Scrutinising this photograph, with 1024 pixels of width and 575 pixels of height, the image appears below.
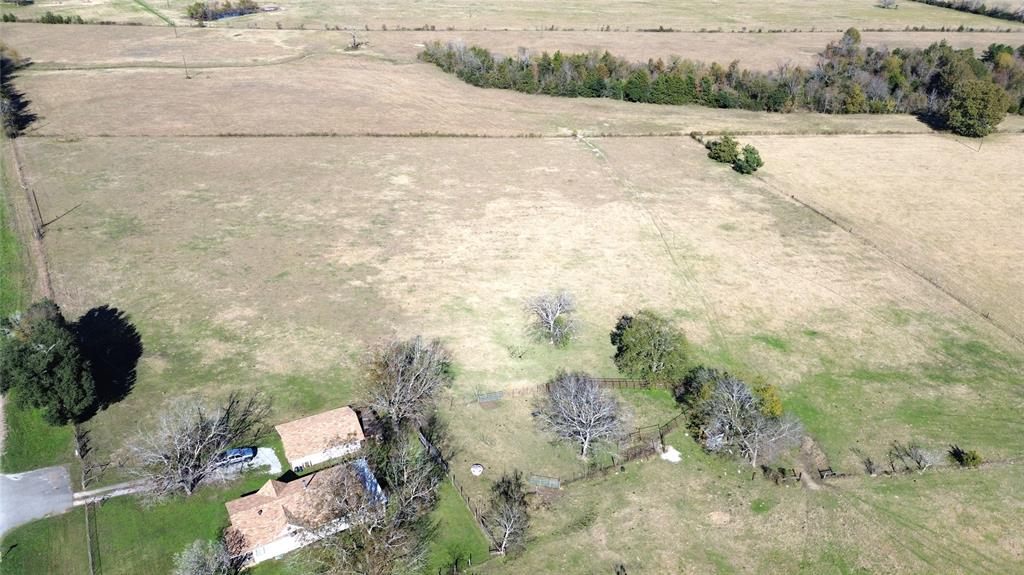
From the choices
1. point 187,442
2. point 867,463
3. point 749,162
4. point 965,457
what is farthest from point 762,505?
point 749,162

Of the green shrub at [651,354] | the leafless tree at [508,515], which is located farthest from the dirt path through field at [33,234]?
the green shrub at [651,354]

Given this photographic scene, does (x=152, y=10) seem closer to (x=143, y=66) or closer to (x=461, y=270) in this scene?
(x=143, y=66)

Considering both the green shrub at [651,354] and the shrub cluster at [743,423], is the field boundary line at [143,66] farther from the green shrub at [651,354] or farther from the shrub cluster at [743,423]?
the shrub cluster at [743,423]

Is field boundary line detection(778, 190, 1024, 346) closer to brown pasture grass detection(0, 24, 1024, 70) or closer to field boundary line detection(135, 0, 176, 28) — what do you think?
brown pasture grass detection(0, 24, 1024, 70)

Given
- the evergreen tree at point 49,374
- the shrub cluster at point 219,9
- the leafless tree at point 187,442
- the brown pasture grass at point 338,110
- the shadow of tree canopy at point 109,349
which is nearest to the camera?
the leafless tree at point 187,442

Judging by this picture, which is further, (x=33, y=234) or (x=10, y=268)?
(x=33, y=234)

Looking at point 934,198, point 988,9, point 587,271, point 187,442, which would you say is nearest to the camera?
point 187,442
